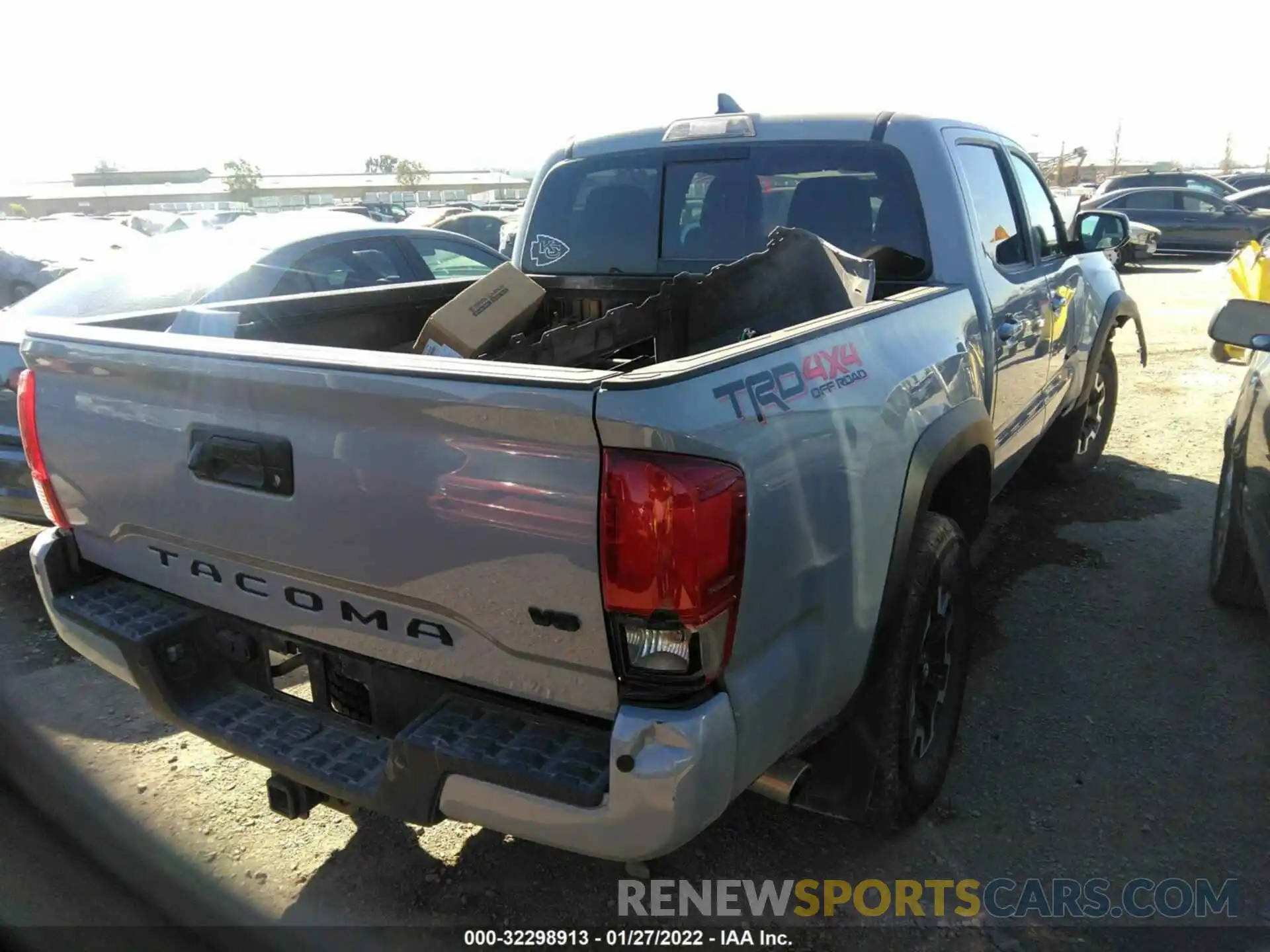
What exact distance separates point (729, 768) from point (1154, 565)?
146 inches

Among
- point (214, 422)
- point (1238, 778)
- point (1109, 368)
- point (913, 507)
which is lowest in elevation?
point (1238, 778)

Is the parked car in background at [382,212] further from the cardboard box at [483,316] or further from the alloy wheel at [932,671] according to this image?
the alloy wheel at [932,671]

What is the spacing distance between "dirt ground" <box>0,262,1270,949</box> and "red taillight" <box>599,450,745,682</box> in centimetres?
119

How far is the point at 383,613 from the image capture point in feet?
6.75

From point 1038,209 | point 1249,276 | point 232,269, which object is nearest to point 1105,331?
point 1038,209

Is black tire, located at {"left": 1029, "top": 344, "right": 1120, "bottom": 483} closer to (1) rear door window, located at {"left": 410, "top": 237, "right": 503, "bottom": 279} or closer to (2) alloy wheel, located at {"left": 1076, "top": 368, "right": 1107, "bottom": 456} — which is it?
(2) alloy wheel, located at {"left": 1076, "top": 368, "right": 1107, "bottom": 456}

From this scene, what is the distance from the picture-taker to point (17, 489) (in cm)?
448

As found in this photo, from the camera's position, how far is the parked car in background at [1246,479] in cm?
305

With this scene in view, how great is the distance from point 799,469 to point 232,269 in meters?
4.61

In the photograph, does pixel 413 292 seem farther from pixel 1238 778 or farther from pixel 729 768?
pixel 1238 778

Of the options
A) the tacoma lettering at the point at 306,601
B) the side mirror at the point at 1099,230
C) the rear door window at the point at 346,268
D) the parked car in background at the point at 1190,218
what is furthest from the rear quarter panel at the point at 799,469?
the parked car in background at the point at 1190,218

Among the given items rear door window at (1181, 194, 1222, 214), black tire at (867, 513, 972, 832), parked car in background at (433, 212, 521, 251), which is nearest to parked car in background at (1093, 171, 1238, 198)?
rear door window at (1181, 194, 1222, 214)

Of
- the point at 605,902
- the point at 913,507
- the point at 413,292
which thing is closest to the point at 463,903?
the point at 605,902

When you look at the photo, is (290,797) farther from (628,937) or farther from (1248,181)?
(1248,181)
